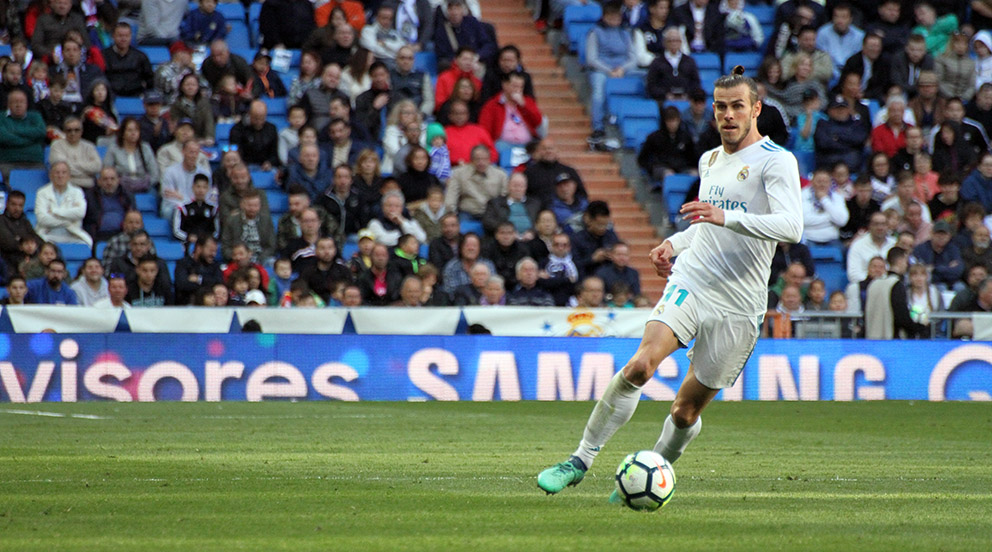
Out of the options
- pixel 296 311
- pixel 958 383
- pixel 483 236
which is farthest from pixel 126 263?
pixel 958 383

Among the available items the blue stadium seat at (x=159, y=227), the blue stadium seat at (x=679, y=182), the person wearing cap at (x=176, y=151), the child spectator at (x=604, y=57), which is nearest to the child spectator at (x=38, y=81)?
the person wearing cap at (x=176, y=151)

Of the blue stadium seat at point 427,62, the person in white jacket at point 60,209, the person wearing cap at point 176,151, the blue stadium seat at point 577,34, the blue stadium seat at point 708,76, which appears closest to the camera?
the person in white jacket at point 60,209

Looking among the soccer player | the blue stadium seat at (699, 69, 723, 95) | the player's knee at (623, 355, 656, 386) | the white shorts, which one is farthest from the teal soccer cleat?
the blue stadium seat at (699, 69, 723, 95)

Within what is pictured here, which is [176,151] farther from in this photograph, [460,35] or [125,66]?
[460,35]

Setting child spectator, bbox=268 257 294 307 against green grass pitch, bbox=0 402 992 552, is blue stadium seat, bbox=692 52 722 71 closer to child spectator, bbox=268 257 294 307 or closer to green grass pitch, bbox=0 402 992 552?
child spectator, bbox=268 257 294 307

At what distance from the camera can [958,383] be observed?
620 inches

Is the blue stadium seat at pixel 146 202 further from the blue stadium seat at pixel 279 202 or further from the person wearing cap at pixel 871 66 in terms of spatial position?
the person wearing cap at pixel 871 66

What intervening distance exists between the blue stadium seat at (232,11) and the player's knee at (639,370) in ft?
46.9

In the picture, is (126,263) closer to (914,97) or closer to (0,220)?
(0,220)

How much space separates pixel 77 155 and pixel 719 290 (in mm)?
11866

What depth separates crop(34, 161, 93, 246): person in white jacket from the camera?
648 inches

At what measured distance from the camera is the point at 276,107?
1894cm

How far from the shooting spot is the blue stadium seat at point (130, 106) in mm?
18531

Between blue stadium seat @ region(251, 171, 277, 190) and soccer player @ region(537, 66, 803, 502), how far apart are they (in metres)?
11.6
